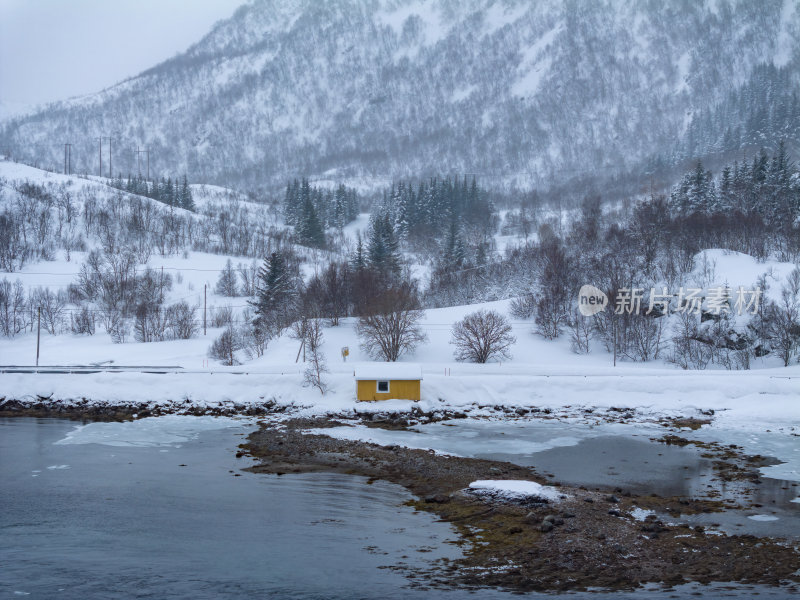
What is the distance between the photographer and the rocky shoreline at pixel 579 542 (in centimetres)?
1445

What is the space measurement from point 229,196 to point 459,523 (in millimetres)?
144814

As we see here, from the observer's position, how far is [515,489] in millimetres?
20469

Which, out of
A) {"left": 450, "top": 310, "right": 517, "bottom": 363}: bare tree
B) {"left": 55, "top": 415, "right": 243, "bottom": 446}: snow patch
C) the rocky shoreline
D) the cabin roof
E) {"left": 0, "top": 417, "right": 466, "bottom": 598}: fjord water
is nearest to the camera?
{"left": 0, "top": 417, "right": 466, "bottom": 598}: fjord water

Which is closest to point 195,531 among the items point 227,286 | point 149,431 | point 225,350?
point 149,431

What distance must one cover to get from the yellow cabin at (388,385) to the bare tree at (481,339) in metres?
11.5

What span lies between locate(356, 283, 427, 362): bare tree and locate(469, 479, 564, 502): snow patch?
91.5ft

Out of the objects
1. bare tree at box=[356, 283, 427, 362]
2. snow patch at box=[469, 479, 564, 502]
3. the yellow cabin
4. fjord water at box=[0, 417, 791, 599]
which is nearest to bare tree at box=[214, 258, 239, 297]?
bare tree at box=[356, 283, 427, 362]

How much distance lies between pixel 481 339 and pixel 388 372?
501 inches

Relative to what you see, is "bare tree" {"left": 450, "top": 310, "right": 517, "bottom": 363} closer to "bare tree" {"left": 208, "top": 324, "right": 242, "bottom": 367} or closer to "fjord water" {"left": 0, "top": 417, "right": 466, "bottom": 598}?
"bare tree" {"left": 208, "top": 324, "right": 242, "bottom": 367}

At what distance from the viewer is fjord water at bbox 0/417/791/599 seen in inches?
554

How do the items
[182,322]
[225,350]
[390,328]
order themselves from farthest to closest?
[182,322]
[225,350]
[390,328]

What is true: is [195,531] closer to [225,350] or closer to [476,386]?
[476,386]

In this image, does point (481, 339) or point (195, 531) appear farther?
point (481, 339)

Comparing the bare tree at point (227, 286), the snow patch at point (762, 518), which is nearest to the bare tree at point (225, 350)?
the bare tree at point (227, 286)
